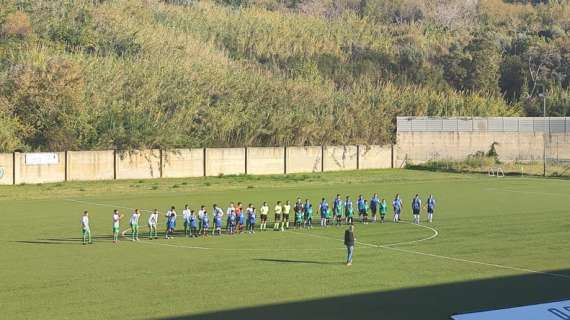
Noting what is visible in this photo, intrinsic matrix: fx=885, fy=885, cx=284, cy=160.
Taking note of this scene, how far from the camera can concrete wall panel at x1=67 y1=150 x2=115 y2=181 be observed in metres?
72.0

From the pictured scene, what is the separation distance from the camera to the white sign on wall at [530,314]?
22.4m

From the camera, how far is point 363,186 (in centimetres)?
7338

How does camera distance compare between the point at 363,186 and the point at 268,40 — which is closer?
the point at 363,186

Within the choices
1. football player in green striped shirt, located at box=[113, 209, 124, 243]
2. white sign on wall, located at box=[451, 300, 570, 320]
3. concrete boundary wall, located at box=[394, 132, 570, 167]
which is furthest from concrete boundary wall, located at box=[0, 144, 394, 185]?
white sign on wall, located at box=[451, 300, 570, 320]

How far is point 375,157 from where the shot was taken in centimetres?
9344

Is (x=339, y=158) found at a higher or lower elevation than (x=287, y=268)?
higher

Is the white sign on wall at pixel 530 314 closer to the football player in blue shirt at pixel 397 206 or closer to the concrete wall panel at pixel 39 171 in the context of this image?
the football player in blue shirt at pixel 397 206

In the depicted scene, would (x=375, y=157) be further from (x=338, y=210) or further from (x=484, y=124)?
(x=338, y=210)

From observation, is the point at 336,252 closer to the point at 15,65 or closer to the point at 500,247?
the point at 500,247

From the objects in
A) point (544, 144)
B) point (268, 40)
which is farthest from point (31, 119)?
point (268, 40)

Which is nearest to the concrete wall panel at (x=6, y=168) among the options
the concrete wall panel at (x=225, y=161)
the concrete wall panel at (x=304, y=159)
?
the concrete wall panel at (x=225, y=161)

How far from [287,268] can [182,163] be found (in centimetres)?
4684

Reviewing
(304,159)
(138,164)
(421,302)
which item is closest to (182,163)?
(138,164)

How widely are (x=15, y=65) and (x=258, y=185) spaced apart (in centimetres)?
3121
